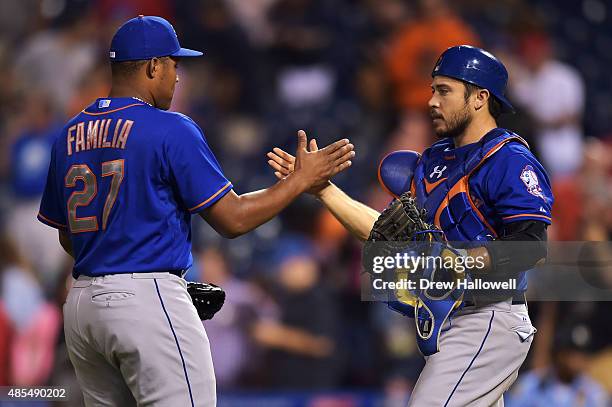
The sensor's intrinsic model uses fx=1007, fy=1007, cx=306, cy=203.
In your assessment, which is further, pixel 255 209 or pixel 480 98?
pixel 480 98

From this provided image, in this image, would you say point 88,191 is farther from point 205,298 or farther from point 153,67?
point 205,298

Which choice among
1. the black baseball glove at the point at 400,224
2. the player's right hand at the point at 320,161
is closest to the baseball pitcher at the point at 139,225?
the player's right hand at the point at 320,161

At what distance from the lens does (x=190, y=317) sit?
3650 mm

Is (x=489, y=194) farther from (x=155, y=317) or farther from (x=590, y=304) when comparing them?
(x=590, y=304)

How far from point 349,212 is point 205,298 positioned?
0.80 m

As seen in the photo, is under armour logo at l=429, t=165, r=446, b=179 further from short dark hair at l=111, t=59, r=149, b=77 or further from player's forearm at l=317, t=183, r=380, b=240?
short dark hair at l=111, t=59, r=149, b=77

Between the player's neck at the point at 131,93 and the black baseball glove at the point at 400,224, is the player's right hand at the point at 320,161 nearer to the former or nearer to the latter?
the black baseball glove at the point at 400,224

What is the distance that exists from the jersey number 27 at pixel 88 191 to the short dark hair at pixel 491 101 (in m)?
1.48

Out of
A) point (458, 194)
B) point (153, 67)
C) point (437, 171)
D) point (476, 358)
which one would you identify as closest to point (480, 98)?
point (437, 171)

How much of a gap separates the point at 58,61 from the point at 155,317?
553 centimetres

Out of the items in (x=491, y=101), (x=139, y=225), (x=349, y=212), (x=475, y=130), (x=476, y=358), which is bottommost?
(x=476, y=358)

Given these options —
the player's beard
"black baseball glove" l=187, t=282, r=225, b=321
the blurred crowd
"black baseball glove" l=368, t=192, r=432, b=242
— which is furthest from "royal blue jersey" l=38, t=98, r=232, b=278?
the blurred crowd

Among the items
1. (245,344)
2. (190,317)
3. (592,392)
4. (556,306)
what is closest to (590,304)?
(556,306)

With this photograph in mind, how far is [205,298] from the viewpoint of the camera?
4051mm
